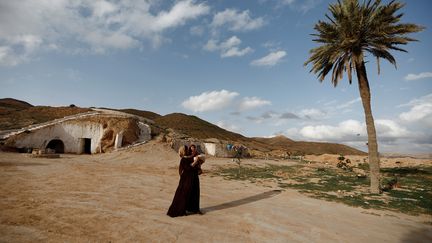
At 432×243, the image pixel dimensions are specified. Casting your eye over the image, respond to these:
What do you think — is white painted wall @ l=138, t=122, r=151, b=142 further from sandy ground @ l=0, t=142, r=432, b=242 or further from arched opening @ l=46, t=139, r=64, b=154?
sandy ground @ l=0, t=142, r=432, b=242

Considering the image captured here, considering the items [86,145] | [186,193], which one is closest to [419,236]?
[186,193]

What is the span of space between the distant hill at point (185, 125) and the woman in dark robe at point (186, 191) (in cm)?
3048

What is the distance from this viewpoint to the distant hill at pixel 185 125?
38562mm

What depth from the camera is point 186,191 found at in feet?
24.2

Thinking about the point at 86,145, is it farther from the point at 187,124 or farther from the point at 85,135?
the point at 187,124

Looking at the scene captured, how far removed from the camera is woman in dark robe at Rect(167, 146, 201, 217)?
7242mm

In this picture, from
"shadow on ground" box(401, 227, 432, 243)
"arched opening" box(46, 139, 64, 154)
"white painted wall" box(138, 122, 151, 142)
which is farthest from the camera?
"white painted wall" box(138, 122, 151, 142)

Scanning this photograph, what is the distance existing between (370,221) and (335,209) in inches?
58.5

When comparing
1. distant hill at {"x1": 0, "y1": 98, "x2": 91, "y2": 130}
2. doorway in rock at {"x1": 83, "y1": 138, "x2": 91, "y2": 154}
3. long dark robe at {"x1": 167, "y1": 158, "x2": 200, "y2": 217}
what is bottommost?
long dark robe at {"x1": 167, "y1": 158, "x2": 200, "y2": 217}

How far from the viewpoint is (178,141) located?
108 feet

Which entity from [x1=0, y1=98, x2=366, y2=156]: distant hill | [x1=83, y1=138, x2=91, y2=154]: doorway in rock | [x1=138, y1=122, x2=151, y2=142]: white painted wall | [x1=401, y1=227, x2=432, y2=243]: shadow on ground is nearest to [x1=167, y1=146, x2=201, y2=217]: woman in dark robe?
[x1=401, y1=227, x2=432, y2=243]: shadow on ground

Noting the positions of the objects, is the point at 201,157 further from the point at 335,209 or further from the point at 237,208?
the point at 335,209

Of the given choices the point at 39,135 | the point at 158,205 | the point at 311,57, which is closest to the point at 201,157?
the point at 158,205

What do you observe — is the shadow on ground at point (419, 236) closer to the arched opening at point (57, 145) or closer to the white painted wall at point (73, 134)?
the white painted wall at point (73, 134)
